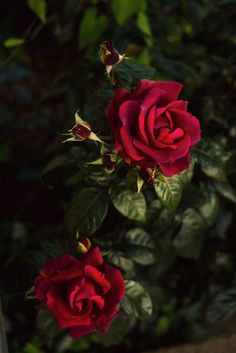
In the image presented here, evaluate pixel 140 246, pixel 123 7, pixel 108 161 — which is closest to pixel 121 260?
pixel 140 246

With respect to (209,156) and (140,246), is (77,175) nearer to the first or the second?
(140,246)

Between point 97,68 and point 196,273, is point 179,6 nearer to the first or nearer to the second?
point 97,68

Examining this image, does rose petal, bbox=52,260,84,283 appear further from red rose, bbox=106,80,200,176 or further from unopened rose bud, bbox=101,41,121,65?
unopened rose bud, bbox=101,41,121,65

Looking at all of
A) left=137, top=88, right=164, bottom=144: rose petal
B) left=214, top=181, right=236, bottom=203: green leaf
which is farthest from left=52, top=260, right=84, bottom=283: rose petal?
left=214, top=181, right=236, bottom=203: green leaf

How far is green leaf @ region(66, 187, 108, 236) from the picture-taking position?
1.40 m

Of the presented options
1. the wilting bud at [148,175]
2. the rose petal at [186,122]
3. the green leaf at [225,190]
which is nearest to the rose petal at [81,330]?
the wilting bud at [148,175]

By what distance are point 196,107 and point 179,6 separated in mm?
510

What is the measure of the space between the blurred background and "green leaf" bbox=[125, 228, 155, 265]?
0.64ft

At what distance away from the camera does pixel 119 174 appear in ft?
4.73

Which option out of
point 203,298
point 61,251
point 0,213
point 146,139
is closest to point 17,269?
point 61,251

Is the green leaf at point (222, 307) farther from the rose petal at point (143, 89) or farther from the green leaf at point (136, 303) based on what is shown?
the rose petal at point (143, 89)

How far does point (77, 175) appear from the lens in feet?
5.81

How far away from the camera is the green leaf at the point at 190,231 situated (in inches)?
64.5

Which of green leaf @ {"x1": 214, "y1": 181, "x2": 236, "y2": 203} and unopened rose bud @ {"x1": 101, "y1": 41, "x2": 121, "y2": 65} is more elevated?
unopened rose bud @ {"x1": 101, "y1": 41, "x2": 121, "y2": 65}
